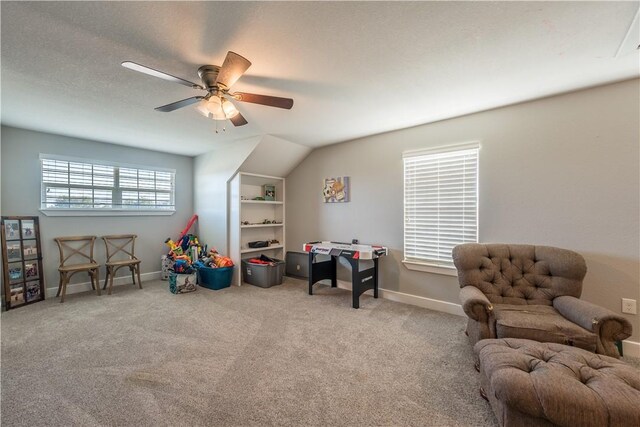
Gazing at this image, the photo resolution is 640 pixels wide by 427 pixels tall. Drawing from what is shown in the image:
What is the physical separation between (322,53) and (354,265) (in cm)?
231

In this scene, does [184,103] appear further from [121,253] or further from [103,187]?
[121,253]

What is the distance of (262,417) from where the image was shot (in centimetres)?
158

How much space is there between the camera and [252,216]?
15.9 ft

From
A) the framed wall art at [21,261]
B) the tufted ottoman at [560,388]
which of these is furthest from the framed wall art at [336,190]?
the framed wall art at [21,261]

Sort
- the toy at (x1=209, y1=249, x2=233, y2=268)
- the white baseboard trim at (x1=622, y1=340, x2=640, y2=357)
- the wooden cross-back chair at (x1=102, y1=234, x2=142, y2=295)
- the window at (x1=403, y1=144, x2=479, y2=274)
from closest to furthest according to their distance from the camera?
the white baseboard trim at (x1=622, y1=340, x2=640, y2=357)
the window at (x1=403, y1=144, x2=479, y2=274)
the wooden cross-back chair at (x1=102, y1=234, x2=142, y2=295)
the toy at (x1=209, y1=249, x2=233, y2=268)

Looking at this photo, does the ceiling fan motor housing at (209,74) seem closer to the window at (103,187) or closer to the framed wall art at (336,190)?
the framed wall art at (336,190)

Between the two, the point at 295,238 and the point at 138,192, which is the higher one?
the point at 138,192

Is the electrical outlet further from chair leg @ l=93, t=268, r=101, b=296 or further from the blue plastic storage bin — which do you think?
chair leg @ l=93, t=268, r=101, b=296

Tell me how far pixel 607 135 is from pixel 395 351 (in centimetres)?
267

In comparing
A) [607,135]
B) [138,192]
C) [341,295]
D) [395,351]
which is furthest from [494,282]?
[138,192]

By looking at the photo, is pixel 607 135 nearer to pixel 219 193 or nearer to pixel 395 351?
pixel 395 351

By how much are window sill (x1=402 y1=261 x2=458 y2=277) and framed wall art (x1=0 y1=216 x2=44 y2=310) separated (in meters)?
4.84

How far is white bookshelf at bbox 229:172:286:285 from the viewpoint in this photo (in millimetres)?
4398

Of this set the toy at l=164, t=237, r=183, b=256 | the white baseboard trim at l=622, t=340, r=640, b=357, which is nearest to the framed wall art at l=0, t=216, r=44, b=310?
the toy at l=164, t=237, r=183, b=256
